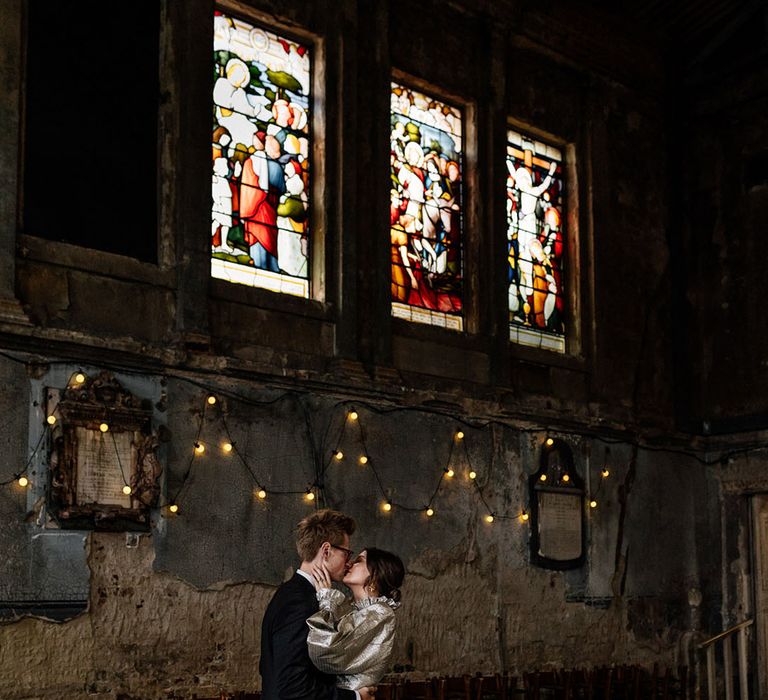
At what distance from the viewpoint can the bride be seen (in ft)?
16.7

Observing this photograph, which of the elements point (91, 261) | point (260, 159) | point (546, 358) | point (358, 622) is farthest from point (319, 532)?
point (546, 358)

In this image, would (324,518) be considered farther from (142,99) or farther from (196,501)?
(142,99)

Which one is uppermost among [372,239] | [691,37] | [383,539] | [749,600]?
[691,37]

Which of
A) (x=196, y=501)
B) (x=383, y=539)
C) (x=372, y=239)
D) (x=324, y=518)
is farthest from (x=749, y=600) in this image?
(x=324, y=518)

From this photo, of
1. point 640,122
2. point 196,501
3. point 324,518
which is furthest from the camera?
point 640,122

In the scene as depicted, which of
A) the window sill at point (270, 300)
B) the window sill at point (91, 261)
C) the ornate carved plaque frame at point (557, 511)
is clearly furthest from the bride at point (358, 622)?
the ornate carved plaque frame at point (557, 511)

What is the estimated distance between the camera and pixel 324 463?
33.0 ft

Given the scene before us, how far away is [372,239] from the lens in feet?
36.0

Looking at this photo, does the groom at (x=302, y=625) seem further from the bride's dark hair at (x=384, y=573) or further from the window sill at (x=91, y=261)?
the window sill at (x=91, y=261)

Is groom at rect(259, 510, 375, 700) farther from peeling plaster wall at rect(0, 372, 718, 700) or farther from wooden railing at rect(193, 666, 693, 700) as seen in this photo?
wooden railing at rect(193, 666, 693, 700)

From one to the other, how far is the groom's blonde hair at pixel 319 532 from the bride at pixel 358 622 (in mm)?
94

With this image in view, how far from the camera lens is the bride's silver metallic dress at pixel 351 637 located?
507cm

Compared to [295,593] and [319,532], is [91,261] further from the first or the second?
[295,593]

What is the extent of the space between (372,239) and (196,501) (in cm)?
311
